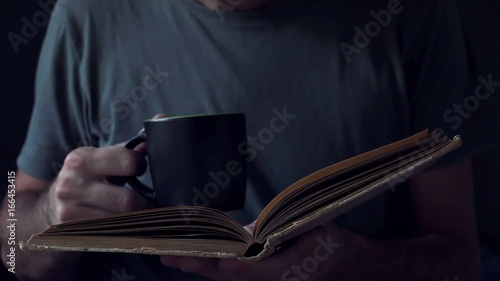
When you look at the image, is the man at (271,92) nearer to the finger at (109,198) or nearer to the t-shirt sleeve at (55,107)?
the t-shirt sleeve at (55,107)

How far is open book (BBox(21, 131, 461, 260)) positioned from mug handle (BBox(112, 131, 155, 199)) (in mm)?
123

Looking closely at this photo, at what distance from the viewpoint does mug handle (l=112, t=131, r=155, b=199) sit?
52 centimetres

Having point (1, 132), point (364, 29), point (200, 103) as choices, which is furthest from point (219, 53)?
point (1, 132)

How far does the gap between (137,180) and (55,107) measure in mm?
230

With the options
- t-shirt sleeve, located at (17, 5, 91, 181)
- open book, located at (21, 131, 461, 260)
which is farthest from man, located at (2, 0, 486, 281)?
open book, located at (21, 131, 461, 260)

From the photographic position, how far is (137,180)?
53cm

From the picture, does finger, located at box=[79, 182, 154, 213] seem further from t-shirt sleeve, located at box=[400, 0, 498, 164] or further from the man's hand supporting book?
t-shirt sleeve, located at box=[400, 0, 498, 164]

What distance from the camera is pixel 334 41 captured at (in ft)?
2.27

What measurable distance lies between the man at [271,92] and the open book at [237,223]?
0.75 feet

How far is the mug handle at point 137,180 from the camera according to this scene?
52 cm

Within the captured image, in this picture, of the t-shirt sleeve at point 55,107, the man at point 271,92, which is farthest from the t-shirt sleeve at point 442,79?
the t-shirt sleeve at point 55,107

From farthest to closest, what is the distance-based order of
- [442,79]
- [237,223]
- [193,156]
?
1. [442,79]
2. [193,156]
3. [237,223]

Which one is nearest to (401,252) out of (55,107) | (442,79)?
(442,79)

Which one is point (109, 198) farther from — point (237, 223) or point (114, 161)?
point (237, 223)
